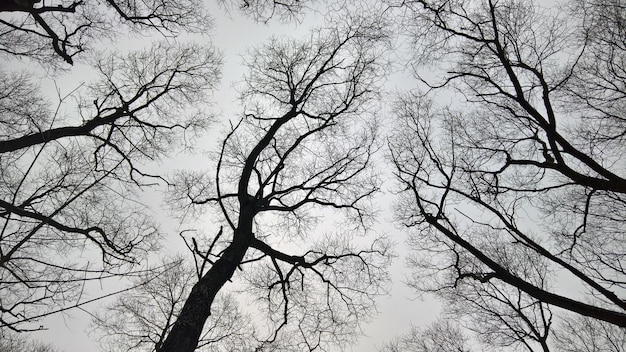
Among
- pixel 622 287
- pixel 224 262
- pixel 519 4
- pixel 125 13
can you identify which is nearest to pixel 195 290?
pixel 224 262

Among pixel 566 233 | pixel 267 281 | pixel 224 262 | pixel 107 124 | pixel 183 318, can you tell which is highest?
pixel 566 233

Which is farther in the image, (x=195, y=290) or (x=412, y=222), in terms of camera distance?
(x=412, y=222)

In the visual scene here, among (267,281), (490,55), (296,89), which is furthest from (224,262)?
(490,55)

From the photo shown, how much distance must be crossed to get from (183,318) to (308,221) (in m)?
5.00

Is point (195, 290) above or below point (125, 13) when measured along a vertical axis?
below

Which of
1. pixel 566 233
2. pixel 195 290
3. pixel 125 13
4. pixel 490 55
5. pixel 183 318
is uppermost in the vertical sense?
pixel 490 55

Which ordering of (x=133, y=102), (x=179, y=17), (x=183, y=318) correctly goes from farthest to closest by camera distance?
(x=133, y=102) → (x=179, y=17) → (x=183, y=318)

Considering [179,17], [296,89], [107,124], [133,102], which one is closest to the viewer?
[179,17]

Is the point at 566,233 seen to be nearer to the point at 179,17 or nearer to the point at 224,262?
the point at 224,262

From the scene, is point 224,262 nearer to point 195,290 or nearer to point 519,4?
point 195,290

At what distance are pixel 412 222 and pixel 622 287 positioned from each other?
343cm

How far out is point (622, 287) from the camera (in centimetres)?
520

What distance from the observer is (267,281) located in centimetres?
827

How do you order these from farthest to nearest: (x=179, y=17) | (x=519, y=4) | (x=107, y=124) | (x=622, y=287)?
(x=107, y=124), (x=179, y=17), (x=519, y=4), (x=622, y=287)
